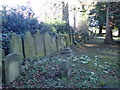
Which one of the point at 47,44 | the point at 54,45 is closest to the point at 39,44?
the point at 47,44

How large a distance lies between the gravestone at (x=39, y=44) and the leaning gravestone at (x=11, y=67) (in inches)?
78.1

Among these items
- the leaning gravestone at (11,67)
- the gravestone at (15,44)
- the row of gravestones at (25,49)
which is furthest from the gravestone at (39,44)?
the leaning gravestone at (11,67)

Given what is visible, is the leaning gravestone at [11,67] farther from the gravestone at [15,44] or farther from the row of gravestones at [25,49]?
the gravestone at [15,44]

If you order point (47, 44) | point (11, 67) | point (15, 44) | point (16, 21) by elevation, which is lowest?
point (11, 67)

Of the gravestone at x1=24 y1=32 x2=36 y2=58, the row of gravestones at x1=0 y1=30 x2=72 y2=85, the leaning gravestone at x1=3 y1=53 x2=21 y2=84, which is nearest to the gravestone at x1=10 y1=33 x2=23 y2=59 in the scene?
the row of gravestones at x1=0 y1=30 x2=72 y2=85

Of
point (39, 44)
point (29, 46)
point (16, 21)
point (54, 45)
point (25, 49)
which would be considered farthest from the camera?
point (54, 45)

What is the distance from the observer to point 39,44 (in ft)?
19.8

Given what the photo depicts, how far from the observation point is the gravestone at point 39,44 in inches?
229

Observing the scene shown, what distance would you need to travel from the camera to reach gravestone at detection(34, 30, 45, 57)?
229 inches

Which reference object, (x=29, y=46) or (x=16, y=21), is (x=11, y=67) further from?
(x=16, y=21)

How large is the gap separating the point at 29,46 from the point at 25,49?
302mm

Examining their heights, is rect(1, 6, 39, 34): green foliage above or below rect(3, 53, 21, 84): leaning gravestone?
above

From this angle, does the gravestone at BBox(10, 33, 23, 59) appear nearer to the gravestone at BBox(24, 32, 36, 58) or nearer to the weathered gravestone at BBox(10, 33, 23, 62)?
the weathered gravestone at BBox(10, 33, 23, 62)

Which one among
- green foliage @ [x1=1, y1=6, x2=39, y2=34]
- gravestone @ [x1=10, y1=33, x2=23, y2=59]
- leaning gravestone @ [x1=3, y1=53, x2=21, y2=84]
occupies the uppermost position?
green foliage @ [x1=1, y1=6, x2=39, y2=34]
